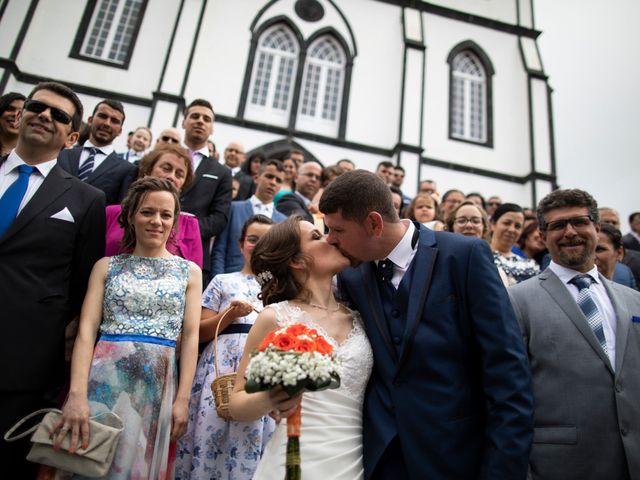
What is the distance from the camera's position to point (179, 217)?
360 centimetres

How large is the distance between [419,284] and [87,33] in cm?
1608

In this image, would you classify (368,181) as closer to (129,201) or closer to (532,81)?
(129,201)

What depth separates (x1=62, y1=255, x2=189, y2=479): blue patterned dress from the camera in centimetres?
243

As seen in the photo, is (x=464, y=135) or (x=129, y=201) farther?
(x=464, y=135)

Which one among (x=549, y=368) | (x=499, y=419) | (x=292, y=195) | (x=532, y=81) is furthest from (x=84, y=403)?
(x=532, y=81)

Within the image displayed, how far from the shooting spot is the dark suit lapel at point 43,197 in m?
2.54

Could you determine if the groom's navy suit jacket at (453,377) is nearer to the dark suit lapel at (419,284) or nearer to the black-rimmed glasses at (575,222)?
the dark suit lapel at (419,284)

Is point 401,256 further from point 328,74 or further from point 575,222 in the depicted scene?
point 328,74

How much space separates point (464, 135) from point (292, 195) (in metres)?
12.1

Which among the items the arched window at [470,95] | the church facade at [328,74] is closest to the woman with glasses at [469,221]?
the church facade at [328,74]

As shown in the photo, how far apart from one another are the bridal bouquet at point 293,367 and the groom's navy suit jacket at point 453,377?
17.0 inches

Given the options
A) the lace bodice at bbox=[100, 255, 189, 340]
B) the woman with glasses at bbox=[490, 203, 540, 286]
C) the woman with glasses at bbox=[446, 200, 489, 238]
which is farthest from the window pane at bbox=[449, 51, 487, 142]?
the lace bodice at bbox=[100, 255, 189, 340]

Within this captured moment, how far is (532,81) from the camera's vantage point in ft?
53.7

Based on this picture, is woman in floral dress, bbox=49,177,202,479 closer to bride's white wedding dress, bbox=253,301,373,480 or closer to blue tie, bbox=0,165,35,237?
blue tie, bbox=0,165,35,237
